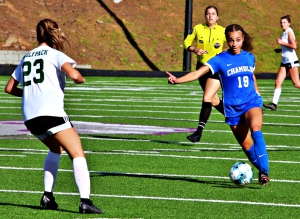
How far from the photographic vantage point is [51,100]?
792 centimetres

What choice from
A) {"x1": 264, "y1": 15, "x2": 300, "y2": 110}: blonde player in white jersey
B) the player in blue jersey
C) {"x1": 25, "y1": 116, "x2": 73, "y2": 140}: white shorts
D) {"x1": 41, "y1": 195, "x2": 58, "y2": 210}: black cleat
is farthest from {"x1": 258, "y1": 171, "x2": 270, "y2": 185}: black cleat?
{"x1": 264, "y1": 15, "x2": 300, "y2": 110}: blonde player in white jersey

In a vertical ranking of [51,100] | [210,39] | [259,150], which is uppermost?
[210,39]

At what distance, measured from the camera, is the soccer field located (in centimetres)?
855

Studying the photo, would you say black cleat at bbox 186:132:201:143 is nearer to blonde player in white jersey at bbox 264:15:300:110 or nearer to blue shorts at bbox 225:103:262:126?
blue shorts at bbox 225:103:262:126

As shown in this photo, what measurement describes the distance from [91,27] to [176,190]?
135 ft

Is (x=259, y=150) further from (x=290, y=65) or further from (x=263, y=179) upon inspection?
(x=290, y=65)

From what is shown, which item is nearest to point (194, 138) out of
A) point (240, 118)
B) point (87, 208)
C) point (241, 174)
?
point (240, 118)

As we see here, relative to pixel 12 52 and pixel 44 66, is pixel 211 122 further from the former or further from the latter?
pixel 12 52

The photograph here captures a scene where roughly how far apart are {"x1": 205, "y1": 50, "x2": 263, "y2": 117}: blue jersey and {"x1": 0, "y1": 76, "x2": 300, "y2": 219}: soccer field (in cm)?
92

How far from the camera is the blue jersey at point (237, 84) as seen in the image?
10055mm

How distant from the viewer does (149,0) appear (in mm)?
55250

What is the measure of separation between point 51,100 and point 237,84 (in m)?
2.89

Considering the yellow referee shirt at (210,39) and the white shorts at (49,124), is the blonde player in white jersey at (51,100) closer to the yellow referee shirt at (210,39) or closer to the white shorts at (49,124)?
the white shorts at (49,124)

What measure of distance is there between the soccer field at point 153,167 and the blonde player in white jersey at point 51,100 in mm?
417
